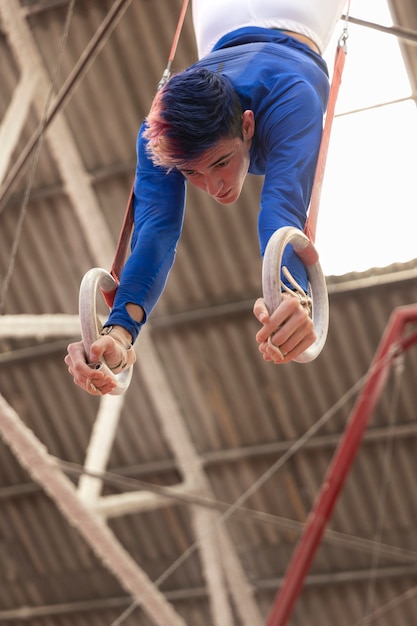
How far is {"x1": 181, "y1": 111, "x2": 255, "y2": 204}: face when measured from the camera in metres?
3.72

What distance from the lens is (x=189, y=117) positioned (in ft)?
11.8

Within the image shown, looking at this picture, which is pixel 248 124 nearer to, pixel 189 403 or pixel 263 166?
pixel 263 166

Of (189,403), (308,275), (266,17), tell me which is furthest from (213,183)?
(189,403)

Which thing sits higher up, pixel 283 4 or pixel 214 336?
pixel 283 4

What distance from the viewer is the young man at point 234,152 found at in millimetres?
3592

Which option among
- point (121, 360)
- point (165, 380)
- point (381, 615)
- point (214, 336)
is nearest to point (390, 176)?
point (214, 336)

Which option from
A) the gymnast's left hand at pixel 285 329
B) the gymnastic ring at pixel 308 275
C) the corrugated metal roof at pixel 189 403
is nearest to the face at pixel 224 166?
the gymnastic ring at pixel 308 275

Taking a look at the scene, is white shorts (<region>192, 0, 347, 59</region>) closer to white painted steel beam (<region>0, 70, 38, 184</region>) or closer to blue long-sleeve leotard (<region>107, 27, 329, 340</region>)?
blue long-sleeve leotard (<region>107, 27, 329, 340</region>)

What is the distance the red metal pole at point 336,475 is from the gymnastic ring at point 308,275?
4.48m

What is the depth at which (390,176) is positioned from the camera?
952 cm

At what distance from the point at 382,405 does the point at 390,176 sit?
101 inches

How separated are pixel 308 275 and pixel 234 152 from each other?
518 millimetres

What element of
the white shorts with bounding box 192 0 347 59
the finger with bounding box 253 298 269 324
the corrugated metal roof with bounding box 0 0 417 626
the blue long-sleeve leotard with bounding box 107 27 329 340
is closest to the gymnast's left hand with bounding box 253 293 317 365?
the finger with bounding box 253 298 269 324

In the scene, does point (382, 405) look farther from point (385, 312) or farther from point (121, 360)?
point (121, 360)
